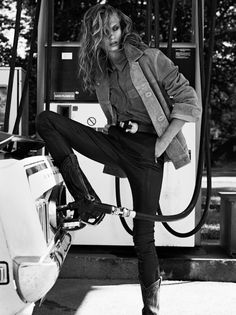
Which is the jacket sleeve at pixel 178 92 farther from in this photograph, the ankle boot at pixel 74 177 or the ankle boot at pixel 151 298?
the ankle boot at pixel 151 298

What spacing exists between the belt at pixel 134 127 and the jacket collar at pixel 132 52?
1.18ft

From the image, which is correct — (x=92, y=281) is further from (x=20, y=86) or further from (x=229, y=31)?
(x=229, y=31)

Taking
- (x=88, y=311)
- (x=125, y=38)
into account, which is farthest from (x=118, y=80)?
(x=88, y=311)

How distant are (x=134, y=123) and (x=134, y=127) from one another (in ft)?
0.08

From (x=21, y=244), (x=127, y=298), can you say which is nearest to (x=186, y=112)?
(x=21, y=244)

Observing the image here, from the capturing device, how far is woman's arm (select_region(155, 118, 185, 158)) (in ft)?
10.4

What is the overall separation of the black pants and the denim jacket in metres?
0.15

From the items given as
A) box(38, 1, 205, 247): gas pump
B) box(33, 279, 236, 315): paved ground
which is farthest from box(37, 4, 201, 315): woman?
box(38, 1, 205, 247): gas pump

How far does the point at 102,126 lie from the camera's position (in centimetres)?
527

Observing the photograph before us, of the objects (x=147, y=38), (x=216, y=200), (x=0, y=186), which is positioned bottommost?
(x=216, y=200)

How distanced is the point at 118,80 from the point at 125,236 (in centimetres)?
241

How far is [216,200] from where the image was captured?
1123 cm

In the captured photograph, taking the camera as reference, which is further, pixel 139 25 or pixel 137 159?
pixel 139 25

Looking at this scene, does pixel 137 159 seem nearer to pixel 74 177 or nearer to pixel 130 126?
pixel 130 126
